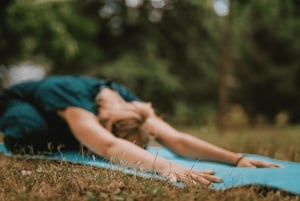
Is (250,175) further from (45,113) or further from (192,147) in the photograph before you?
(45,113)

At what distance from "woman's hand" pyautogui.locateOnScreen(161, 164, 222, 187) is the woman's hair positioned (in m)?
0.70

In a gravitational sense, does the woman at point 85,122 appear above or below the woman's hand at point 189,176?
above

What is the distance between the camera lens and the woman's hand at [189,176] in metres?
2.00

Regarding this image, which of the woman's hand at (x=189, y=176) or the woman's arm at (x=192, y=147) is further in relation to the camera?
the woman's arm at (x=192, y=147)

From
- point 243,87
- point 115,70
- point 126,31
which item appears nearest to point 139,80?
point 115,70

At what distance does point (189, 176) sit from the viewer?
2.05m

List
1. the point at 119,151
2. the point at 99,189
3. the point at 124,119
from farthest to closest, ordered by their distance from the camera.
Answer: the point at 124,119 < the point at 119,151 < the point at 99,189

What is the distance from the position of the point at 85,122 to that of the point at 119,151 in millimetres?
384

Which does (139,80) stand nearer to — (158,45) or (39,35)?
(158,45)

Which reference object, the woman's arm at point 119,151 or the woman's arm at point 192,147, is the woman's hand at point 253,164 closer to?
the woman's arm at point 192,147

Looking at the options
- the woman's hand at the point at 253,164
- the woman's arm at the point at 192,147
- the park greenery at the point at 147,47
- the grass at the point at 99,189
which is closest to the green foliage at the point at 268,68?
the park greenery at the point at 147,47

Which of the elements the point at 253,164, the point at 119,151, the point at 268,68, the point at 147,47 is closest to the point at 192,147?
the point at 253,164

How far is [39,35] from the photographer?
8375 mm

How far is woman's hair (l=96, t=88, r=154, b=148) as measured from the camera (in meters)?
2.80
